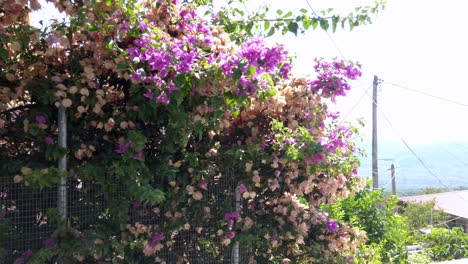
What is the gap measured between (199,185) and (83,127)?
984 mm

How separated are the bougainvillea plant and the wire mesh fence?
0.11 feet

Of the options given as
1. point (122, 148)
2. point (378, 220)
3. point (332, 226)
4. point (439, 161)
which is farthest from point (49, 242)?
point (439, 161)

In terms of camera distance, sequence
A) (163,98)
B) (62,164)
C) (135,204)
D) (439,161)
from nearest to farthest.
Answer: (163,98) < (62,164) < (135,204) < (439,161)

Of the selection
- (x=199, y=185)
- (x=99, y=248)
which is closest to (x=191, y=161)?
(x=199, y=185)

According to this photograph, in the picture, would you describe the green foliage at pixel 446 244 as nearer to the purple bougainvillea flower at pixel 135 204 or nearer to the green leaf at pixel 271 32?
the green leaf at pixel 271 32

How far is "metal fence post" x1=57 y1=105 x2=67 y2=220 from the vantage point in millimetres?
2893

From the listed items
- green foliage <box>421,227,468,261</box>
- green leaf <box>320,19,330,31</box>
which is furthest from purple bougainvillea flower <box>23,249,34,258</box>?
green foliage <box>421,227,468,261</box>

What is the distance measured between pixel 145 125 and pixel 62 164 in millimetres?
640

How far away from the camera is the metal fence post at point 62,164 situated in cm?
289

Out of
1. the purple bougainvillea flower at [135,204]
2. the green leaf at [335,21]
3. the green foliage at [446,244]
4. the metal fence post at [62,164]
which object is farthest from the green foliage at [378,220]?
the metal fence post at [62,164]

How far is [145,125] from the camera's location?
10.6 feet

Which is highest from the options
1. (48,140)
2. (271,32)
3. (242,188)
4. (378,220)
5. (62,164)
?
(271,32)

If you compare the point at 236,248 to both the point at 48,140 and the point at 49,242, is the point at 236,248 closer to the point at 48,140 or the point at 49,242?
the point at 49,242

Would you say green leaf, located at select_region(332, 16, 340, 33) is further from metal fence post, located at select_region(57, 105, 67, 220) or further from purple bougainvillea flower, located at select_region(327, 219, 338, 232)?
metal fence post, located at select_region(57, 105, 67, 220)
